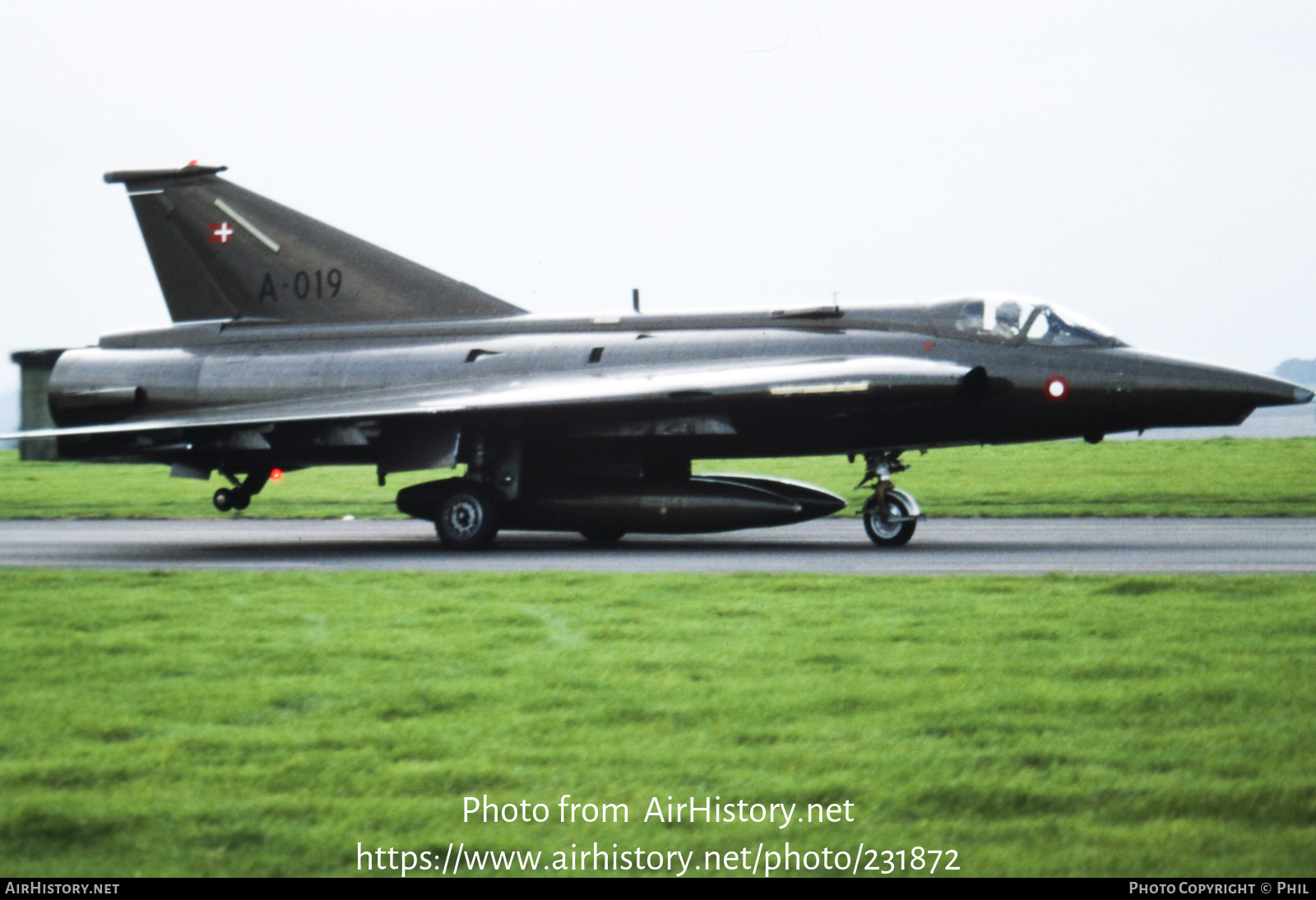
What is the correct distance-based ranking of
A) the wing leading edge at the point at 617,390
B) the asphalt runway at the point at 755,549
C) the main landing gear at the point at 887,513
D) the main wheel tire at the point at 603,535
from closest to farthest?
the asphalt runway at the point at 755,549 < the wing leading edge at the point at 617,390 < the main landing gear at the point at 887,513 < the main wheel tire at the point at 603,535

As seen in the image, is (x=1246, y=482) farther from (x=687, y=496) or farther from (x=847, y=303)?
(x=687, y=496)

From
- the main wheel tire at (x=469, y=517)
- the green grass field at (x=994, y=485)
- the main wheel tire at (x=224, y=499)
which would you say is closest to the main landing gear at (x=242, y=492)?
the main wheel tire at (x=224, y=499)

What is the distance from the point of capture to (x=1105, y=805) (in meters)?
4.62

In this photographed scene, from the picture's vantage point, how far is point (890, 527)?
1469 centimetres

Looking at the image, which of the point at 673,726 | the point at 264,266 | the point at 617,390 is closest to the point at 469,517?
the point at 617,390

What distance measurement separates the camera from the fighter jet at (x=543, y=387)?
14484 mm

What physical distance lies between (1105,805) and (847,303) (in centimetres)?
1172

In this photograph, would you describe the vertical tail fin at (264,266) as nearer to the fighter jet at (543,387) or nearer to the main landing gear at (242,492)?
the fighter jet at (543,387)

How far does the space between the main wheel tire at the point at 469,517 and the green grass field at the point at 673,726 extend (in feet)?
19.4

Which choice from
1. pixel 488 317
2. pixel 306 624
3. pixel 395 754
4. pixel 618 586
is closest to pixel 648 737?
pixel 395 754

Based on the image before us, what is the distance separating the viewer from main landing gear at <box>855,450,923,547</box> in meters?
14.6

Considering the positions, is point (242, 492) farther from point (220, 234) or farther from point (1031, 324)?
point (1031, 324)

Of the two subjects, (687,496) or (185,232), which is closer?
(687,496)

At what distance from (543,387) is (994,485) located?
10451mm
